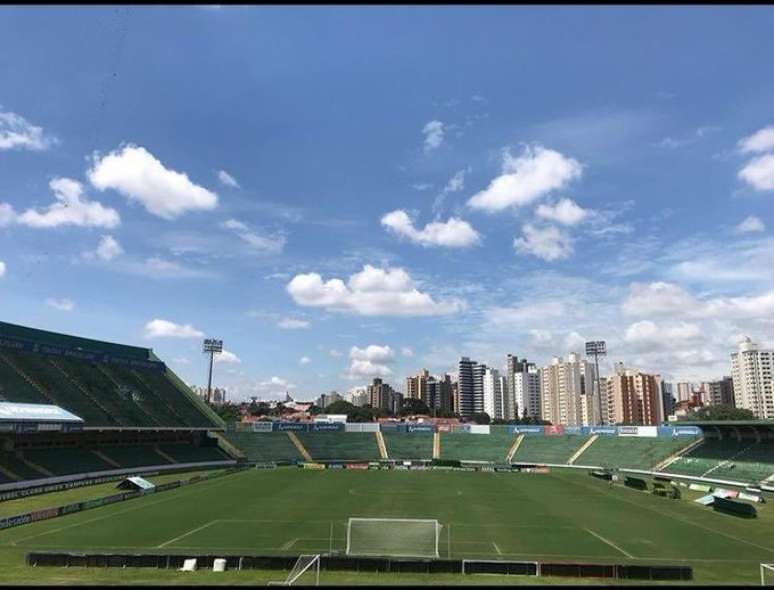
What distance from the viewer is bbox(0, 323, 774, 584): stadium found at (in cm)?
3206

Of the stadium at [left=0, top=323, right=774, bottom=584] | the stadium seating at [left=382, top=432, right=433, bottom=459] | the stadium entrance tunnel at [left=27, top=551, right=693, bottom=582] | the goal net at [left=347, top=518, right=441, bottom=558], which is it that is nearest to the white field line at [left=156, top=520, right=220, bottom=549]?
the stadium at [left=0, top=323, right=774, bottom=584]

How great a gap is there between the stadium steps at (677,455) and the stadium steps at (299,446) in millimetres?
56550

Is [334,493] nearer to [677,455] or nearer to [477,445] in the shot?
[477,445]

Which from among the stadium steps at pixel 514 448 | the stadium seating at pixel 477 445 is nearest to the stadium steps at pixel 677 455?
the stadium steps at pixel 514 448

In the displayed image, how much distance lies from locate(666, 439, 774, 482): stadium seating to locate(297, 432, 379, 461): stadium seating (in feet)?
168

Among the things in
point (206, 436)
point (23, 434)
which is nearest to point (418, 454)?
point (206, 436)

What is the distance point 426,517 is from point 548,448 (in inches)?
2578

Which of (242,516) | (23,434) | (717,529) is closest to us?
(717,529)

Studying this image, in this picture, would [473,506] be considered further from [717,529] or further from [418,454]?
[418,454]

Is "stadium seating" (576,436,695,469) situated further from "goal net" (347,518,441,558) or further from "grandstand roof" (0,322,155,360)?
"grandstand roof" (0,322,155,360)

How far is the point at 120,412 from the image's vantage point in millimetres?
85250

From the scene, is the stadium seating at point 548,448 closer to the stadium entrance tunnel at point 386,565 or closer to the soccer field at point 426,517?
the soccer field at point 426,517

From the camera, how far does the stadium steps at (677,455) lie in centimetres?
8981

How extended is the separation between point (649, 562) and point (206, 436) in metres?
82.5
